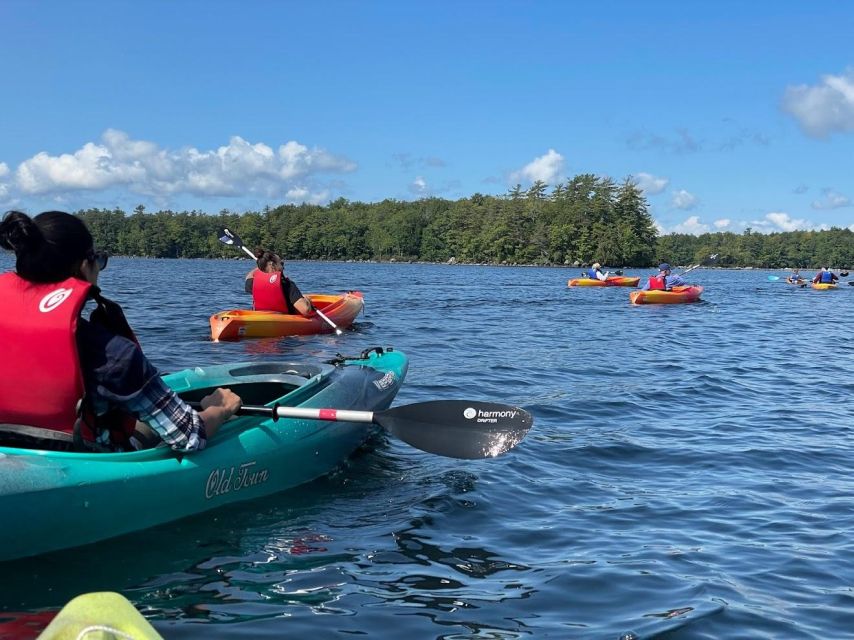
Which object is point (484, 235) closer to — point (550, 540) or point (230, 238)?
point (230, 238)

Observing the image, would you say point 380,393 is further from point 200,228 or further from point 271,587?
A: point 200,228

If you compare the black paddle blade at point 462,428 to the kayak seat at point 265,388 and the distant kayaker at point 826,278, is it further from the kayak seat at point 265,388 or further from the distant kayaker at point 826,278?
the distant kayaker at point 826,278

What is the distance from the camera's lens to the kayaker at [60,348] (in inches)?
134

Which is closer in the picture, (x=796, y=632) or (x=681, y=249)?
(x=796, y=632)

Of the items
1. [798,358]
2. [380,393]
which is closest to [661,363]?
[798,358]

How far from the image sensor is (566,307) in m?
24.2

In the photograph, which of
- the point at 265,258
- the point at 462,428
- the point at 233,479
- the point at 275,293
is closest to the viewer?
the point at 233,479

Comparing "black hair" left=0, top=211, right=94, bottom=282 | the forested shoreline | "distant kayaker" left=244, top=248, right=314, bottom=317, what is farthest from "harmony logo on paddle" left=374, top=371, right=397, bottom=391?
the forested shoreline

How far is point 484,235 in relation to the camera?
99938 millimetres

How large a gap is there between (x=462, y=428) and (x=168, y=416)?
1.88 meters

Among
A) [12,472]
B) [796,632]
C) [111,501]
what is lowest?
[796,632]

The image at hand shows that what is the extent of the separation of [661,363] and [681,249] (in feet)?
371

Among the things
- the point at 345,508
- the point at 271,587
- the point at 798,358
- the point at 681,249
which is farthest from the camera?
the point at 681,249

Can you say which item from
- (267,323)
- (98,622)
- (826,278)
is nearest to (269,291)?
(267,323)
